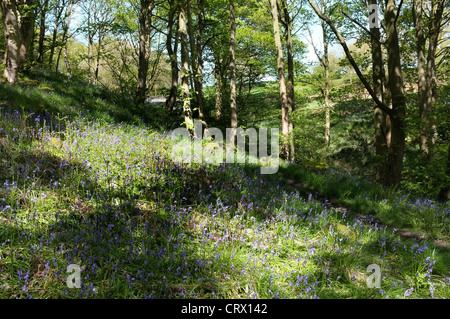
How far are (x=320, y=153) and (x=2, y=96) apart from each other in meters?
16.7

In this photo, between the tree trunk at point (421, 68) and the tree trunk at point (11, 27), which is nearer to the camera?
the tree trunk at point (11, 27)

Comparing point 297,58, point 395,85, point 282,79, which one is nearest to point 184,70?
point 282,79

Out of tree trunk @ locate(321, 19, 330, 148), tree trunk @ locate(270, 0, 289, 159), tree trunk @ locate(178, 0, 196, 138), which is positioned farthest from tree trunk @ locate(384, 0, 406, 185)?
tree trunk @ locate(321, 19, 330, 148)

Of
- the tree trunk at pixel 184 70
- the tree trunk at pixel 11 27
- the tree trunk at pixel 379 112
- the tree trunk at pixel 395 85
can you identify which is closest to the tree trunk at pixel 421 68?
the tree trunk at pixel 379 112

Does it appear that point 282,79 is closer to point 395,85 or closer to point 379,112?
point 379,112

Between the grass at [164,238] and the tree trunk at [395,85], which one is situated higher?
the tree trunk at [395,85]

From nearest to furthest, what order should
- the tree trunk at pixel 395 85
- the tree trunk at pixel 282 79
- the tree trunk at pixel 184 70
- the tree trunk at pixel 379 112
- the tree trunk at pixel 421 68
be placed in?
the tree trunk at pixel 395 85 < the tree trunk at pixel 184 70 < the tree trunk at pixel 379 112 < the tree trunk at pixel 282 79 < the tree trunk at pixel 421 68

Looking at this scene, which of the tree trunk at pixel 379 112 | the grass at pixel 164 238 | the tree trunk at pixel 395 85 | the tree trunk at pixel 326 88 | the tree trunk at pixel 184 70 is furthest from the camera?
the tree trunk at pixel 326 88

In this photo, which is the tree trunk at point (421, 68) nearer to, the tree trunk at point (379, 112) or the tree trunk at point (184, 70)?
the tree trunk at point (379, 112)

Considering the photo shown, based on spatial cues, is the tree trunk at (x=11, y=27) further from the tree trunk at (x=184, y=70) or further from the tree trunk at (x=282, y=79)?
the tree trunk at (x=282, y=79)

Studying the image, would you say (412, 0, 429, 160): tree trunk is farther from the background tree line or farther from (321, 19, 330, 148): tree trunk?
(321, 19, 330, 148): tree trunk

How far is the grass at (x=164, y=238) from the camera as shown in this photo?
2.87 meters

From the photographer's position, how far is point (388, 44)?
7.72 m

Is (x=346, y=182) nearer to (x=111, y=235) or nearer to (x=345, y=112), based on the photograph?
(x=111, y=235)
